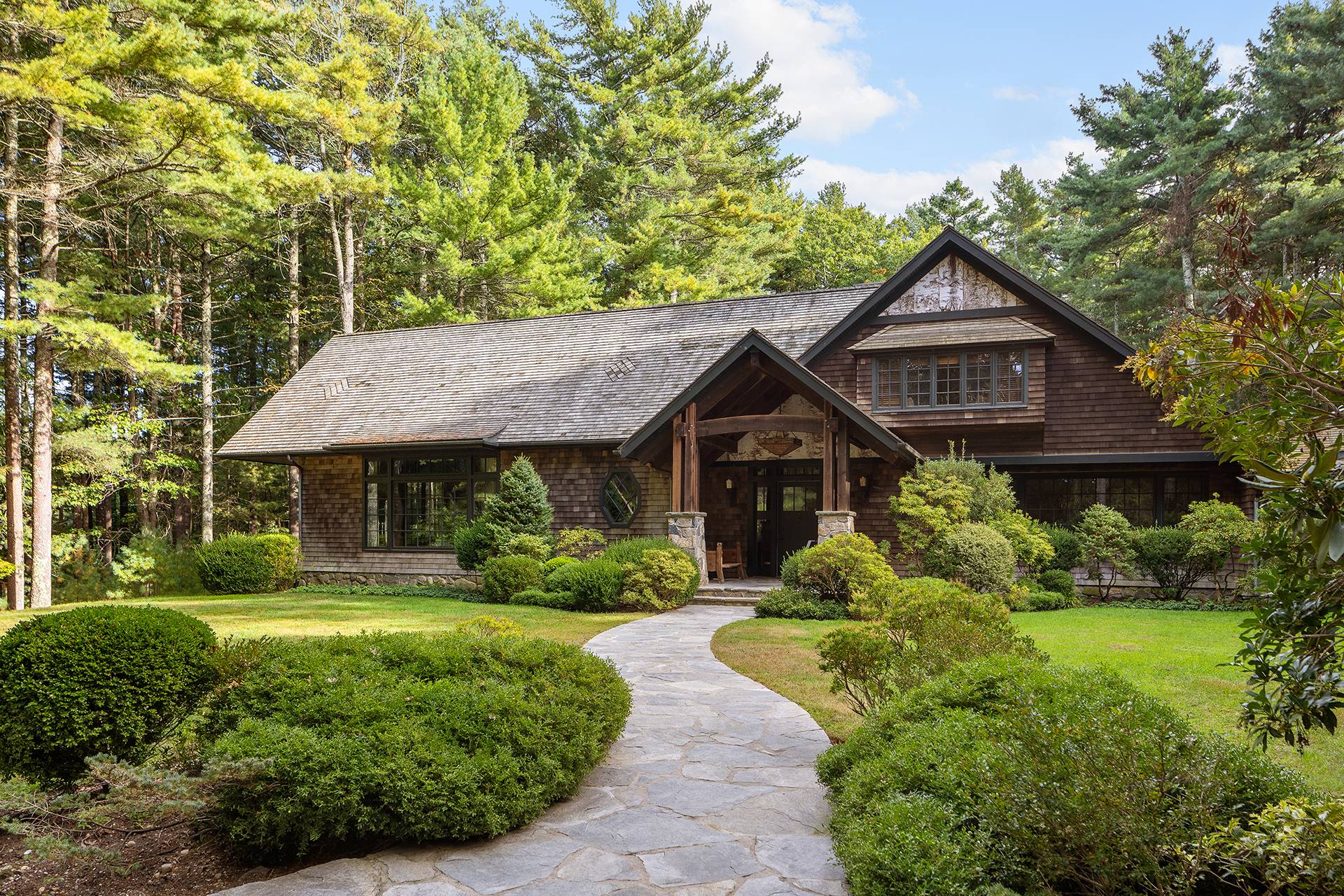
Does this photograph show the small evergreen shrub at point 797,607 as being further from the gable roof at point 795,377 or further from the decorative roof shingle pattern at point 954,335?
the decorative roof shingle pattern at point 954,335

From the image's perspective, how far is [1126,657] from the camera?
8.76 meters

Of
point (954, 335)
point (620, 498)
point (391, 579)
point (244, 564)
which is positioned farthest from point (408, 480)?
point (954, 335)

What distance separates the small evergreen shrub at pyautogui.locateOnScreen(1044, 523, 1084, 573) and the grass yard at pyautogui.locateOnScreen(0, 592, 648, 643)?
25.6 ft

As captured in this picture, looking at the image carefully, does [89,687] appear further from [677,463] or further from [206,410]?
[206,410]

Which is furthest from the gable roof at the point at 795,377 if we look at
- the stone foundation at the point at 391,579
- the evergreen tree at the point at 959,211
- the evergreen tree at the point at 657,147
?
the evergreen tree at the point at 959,211

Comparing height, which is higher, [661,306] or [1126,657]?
[661,306]

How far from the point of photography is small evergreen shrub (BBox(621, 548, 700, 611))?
13.5m

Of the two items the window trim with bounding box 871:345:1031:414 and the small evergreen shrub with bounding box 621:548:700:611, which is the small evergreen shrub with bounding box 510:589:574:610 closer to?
the small evergreen shrub with bounding box 621:548:700:611

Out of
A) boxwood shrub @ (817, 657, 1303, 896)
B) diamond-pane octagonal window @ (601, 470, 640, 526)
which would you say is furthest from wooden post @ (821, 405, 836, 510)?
boxwood shrub @ (817, 657, 1303, 896)

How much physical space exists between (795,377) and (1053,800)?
11846 millimetres

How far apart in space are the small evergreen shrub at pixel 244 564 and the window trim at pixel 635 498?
7.53 m

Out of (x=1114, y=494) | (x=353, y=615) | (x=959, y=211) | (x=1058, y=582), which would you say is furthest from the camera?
(x=959, y=211)

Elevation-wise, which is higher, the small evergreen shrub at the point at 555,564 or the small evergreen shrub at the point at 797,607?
the small evergreen shrub at the point at 555,564

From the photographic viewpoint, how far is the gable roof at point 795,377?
564 inches
